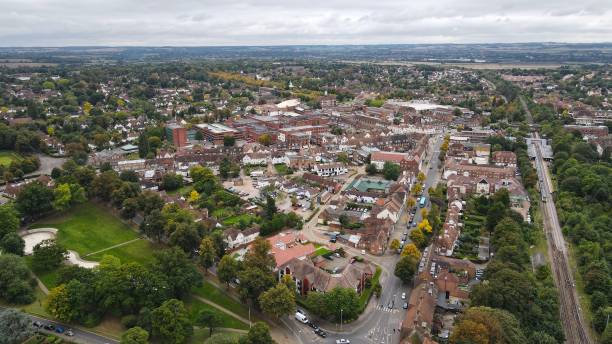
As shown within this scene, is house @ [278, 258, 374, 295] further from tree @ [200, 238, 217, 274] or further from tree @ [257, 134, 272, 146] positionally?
tree @ [257, 134, 272, 146]

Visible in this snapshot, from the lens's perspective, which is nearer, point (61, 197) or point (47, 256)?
point (47, 256)

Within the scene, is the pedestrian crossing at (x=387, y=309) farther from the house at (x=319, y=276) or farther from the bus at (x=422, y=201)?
the bus at (x=422, y=201)

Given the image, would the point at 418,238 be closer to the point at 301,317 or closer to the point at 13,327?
the point at 301,317

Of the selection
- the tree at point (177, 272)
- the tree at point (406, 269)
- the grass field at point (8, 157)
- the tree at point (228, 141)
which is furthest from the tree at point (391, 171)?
the grass field at point (8, 157)

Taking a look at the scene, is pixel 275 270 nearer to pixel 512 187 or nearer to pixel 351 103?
pixel 512 187

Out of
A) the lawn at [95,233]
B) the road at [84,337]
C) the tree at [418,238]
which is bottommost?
the road at [84,337]

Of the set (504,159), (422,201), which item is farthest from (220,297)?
(504,159)

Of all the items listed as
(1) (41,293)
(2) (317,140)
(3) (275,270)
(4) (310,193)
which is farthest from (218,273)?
(2) (317,140)
